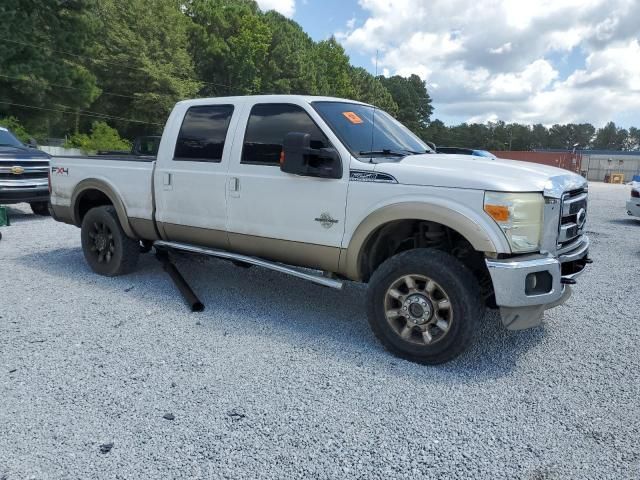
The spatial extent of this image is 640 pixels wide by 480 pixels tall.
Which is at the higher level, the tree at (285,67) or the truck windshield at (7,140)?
the tree at (285,67)

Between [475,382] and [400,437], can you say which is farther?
[475,382]

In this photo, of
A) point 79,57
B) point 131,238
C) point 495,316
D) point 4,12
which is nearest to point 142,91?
point 79,57

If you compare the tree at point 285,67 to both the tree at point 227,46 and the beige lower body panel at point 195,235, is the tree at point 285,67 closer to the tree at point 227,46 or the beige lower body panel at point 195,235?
the tree at point 227,46

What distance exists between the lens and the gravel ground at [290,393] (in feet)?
8.40

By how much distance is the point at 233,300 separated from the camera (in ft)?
16.9

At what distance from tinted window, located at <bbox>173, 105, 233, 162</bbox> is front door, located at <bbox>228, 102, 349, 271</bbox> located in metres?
0.26

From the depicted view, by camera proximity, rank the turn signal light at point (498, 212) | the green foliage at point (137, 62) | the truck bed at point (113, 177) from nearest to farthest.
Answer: the turn signal light at point (498, 212)
the truck bed at point (113, 177)
the green foliage at point (137, 62)

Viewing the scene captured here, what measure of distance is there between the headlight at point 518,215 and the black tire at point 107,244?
4.06 meters

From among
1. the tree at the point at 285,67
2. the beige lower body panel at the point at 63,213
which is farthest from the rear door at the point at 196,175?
the tree at the point at 285,67

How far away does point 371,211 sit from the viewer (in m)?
3.78

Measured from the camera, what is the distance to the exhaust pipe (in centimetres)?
479

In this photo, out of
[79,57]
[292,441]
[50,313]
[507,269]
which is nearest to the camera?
[292,441]

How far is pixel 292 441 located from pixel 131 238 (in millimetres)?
3722

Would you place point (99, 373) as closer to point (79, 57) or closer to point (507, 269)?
point (507, 269)
